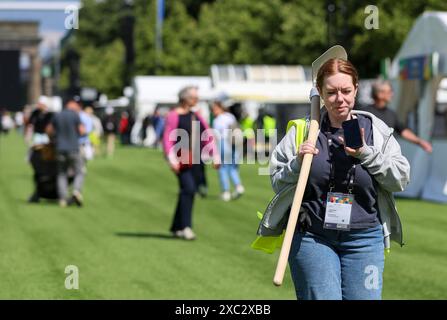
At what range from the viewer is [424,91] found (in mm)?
20250

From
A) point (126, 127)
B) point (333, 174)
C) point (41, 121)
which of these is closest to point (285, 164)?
point (333, 174)

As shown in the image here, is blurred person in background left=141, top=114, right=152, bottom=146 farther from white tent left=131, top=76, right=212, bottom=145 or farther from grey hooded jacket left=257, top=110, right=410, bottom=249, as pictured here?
grey hooded jacket left=257, top=110, right=410, bottom=249

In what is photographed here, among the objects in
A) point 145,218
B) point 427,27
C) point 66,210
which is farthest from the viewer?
point 427,27

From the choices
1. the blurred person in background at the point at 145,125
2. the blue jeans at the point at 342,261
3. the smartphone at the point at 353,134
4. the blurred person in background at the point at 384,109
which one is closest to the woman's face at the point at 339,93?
the smartphone at the point at 353,134

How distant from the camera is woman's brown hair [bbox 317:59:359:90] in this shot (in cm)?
498

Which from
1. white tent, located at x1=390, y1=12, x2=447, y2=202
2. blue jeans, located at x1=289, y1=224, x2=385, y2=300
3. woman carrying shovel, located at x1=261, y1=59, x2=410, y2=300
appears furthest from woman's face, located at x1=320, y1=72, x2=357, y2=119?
white tent, located at x1=390, y1=12, x2=447, y2=202

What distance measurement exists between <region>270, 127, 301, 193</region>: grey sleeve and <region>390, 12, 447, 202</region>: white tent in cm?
1422

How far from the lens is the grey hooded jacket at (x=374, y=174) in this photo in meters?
5.01

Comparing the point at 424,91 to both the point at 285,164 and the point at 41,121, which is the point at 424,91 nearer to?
the point at 41,121

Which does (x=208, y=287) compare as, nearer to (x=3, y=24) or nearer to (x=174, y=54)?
(x=174, y=54)

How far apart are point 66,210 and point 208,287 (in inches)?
320

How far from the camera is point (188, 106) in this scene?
43.7 feet
